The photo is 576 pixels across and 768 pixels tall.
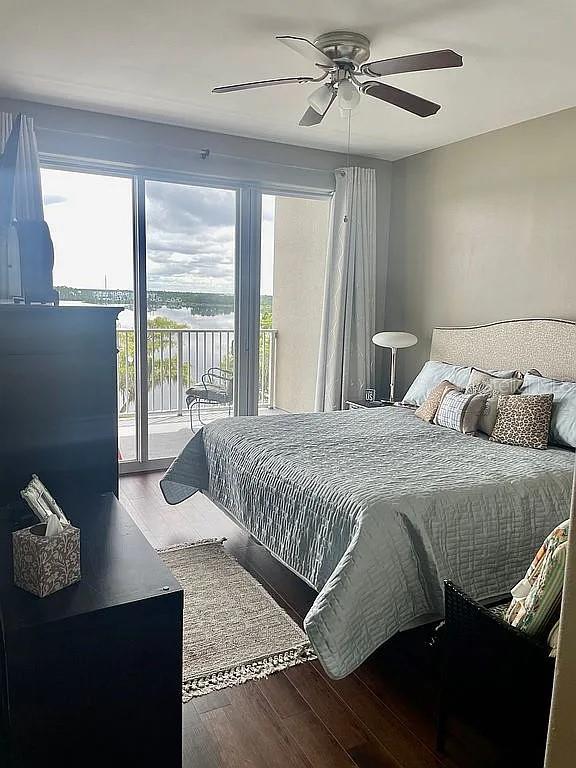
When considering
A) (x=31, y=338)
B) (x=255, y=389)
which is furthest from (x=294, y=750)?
(x=255, y=389)

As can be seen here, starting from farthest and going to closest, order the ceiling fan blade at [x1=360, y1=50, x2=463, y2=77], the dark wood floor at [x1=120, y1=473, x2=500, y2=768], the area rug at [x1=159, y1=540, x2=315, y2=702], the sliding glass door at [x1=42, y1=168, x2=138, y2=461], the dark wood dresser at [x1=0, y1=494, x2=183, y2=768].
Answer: the sliding glass door at [x1=42, y1=168, x2=138, y2=461] < the ceiling fan blade at [x1=360, y1=50, x2=463, y2=77] < the area rug at [x1=159, y1=540, x2=315, y2=702] < the dark wood floor at [x1=120, y1=473, x2=500, y2=768] < the dark wood dresser at [x1=0, y1=494, x2=183, y2=768]

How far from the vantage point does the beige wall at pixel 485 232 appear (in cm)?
399

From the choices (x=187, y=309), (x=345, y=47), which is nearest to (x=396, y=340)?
(x=187, y=309)

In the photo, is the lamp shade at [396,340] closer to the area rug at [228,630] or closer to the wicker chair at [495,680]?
the area rug at [228,630]

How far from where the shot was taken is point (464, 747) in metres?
1.90

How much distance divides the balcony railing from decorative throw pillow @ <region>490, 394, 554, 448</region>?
8.20ft

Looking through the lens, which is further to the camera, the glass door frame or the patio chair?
A: the patio chair

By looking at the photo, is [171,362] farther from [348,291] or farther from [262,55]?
[262,55]

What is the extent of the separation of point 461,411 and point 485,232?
65.8 inches

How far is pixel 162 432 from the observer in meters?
5.14

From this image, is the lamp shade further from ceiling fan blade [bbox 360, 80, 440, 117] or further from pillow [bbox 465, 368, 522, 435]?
ceiling fan blade [bbox 360, 80, 440, 117]

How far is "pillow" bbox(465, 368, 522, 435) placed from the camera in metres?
3.53

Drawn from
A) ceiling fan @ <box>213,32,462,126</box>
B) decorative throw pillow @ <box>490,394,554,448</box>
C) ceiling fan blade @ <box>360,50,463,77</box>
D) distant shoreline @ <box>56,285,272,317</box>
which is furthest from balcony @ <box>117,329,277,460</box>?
ceiling fan blade @ <box>360,50,463,77</box>

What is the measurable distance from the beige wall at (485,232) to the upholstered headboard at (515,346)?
117 millimetres
